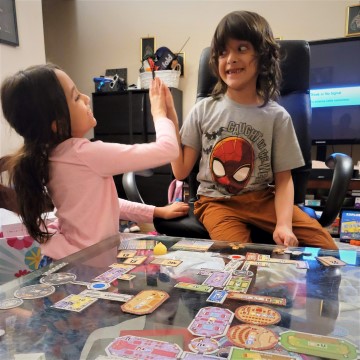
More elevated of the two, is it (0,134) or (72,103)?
(72,103)

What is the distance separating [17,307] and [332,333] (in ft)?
1.44

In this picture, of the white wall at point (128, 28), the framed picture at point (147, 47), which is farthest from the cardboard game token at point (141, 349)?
the framed picture at point (147, 47)

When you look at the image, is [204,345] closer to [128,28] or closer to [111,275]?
[111,275]

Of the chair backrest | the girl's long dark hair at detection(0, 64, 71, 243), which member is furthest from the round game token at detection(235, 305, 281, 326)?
the chair backrest

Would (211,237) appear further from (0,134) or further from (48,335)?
(0,134)

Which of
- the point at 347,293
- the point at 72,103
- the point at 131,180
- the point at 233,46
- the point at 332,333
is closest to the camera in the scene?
the point at 332,333

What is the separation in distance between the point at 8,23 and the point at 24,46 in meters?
0.17

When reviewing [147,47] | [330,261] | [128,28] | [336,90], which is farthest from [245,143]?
[128,28]

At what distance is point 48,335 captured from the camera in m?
0.42

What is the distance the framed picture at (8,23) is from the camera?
2.18 metres

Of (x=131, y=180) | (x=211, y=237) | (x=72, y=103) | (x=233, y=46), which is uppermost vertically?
(x=233, y=46)

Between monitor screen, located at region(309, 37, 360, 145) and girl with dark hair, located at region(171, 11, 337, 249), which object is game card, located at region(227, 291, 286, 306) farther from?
monitor screen, located at region(309, 37, 360, 145)

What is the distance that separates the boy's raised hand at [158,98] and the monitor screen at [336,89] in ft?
5.23

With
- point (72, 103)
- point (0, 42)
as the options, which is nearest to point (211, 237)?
point (72, 103)
